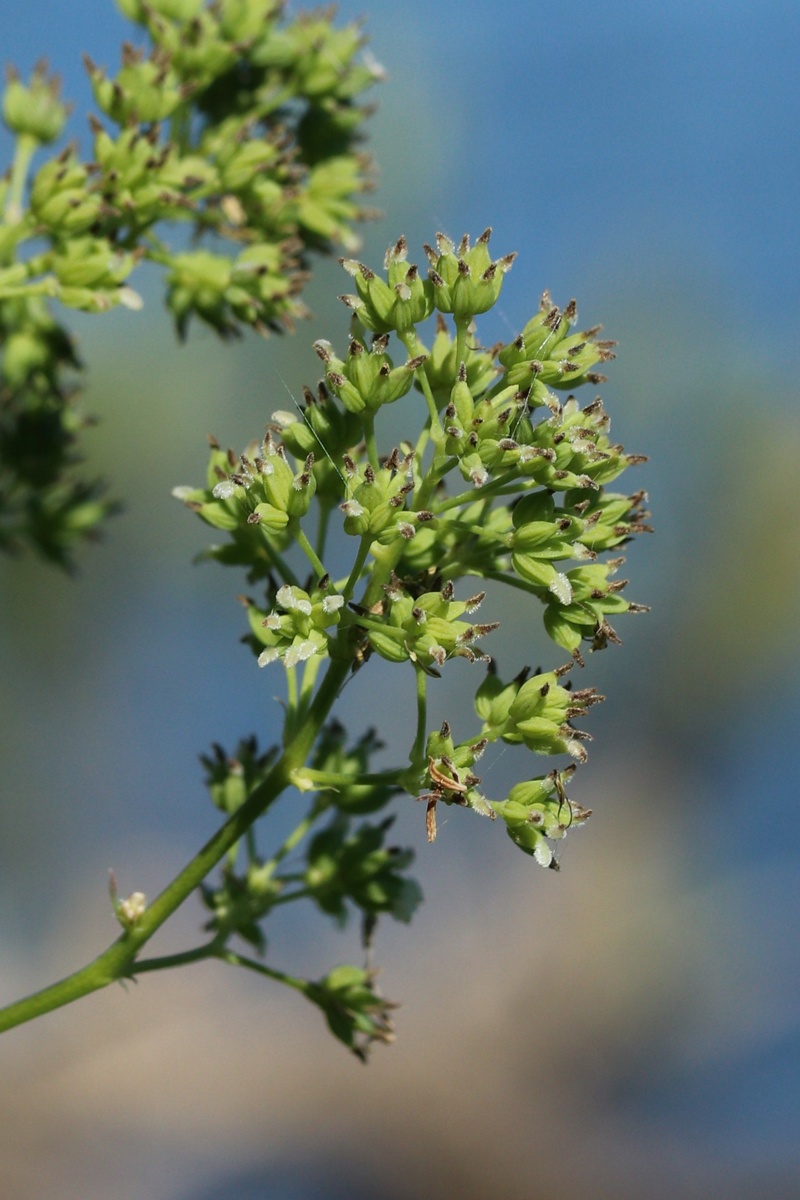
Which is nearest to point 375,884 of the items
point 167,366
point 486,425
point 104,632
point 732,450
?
point 486,425

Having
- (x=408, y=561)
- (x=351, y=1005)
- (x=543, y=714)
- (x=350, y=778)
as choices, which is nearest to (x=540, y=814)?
(x=543, y=714)

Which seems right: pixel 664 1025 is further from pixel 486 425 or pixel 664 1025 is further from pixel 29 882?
pixel 486 425

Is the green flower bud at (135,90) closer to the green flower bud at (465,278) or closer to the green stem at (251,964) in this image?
the green flower bud at (465,278)

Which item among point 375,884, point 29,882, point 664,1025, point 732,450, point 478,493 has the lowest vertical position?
point 375,884

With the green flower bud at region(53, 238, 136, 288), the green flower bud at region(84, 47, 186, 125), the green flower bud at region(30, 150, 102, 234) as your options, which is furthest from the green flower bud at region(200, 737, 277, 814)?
the green flower bud at region(84, 47, 186, 125)

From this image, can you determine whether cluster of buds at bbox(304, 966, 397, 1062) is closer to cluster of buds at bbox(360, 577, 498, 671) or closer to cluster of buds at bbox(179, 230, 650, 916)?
cluster of buds at bbox(179, 230, 650, 916)

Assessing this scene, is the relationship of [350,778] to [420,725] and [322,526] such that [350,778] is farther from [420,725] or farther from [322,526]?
[322,526]

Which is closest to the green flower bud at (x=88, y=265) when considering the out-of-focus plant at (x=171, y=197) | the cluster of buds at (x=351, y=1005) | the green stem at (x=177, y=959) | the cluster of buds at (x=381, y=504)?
the out-of-focus plant at (x=171, y=197)
